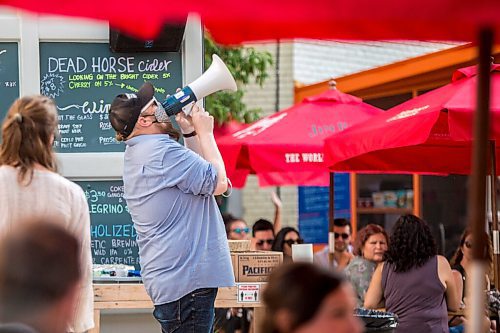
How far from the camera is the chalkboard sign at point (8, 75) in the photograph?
7090mm

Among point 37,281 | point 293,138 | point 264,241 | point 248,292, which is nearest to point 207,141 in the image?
point 248,292

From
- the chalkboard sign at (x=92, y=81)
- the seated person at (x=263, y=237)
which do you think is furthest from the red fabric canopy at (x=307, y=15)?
the seated person at (x=263, y=237)

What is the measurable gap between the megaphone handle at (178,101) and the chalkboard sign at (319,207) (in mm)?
8298

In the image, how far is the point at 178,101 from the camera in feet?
19.0

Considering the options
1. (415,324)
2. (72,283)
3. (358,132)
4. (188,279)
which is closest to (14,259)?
(72,283)

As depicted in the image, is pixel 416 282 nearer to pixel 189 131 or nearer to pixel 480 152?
pixel 189 131

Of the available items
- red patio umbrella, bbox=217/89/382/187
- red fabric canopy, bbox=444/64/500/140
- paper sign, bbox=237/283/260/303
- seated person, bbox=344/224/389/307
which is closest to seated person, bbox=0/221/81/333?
paper sign, bbox=237/283/260/303

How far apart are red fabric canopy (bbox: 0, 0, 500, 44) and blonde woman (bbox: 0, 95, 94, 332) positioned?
154cm

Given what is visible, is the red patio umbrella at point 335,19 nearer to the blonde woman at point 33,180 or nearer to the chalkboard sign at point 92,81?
the blonde woman at point 33,180

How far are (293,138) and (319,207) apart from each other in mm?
5034

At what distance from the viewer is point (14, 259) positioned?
277cm

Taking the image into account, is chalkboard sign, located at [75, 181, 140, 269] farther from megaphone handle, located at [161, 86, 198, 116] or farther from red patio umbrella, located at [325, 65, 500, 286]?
red patio umbrella, located at [325, 65, 500, 286]

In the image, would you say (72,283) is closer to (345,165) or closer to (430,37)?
(430,37)

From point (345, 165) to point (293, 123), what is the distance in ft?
4.45
